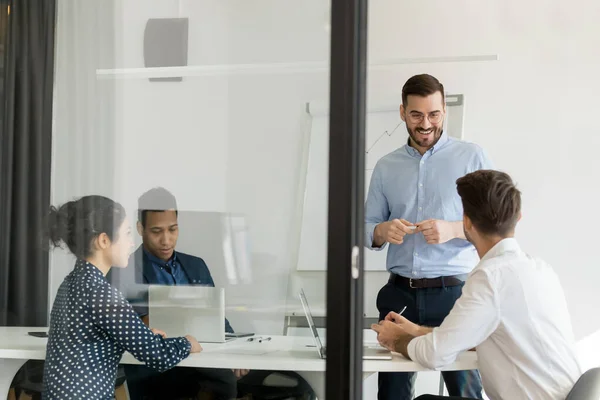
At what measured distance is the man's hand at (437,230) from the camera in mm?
3061

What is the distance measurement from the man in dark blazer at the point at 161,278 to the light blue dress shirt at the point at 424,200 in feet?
4.29

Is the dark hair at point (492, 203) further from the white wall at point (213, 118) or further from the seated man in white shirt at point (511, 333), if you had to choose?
the white wall at point (213, 118)

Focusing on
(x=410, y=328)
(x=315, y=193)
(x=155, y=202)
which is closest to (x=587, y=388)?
(x=410, y=328)

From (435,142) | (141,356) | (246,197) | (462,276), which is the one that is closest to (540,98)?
(435,142)

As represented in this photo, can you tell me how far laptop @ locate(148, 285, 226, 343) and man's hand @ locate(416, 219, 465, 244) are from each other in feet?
4.12

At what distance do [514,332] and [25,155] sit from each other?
1.50 meters

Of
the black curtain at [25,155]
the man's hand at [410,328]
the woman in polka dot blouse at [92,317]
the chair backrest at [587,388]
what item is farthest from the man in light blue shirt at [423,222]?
the black curtain at [25,155]

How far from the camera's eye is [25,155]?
206 centimetres

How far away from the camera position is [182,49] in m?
2.03

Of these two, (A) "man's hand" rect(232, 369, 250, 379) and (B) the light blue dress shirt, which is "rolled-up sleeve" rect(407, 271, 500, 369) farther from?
(B) the light blue dress shirt

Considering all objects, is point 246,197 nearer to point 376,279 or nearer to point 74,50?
point 74,50

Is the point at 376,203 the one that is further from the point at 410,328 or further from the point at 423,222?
the point at 410,328

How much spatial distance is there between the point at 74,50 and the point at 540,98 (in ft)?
9.89

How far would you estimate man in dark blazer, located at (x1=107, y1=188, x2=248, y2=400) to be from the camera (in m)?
2.03
